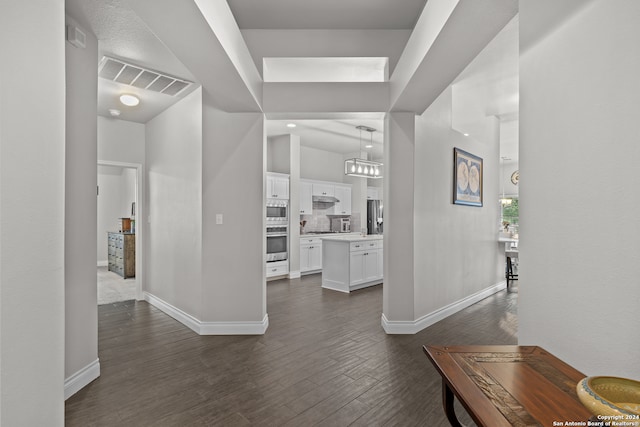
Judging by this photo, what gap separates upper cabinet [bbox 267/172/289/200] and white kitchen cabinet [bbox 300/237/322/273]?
1064 millimetres

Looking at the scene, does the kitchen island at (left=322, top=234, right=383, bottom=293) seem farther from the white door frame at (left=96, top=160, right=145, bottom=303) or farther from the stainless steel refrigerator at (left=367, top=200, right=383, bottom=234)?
the white door frame at (left=96, top=160, right=145, bottom=303)

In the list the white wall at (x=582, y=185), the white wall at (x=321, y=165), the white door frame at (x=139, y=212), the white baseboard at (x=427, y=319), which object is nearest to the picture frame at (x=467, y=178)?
the white baseboard at (x=427, y=319)

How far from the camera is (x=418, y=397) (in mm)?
Answer: 2275

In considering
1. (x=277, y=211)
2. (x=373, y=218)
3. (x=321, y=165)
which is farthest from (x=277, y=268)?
(x=373, y=218)

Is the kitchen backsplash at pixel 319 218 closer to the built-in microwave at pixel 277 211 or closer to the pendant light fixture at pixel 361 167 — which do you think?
the built-in microwave at pixel 277 211

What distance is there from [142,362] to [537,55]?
144 inches

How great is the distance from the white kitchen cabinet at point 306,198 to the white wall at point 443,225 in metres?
3.56

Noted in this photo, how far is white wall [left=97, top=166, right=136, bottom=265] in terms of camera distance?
27.5 ft

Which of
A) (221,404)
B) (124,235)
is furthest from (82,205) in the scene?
(124,235)

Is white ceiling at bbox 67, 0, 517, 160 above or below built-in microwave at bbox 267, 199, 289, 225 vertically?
above

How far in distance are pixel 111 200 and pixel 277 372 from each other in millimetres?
8290

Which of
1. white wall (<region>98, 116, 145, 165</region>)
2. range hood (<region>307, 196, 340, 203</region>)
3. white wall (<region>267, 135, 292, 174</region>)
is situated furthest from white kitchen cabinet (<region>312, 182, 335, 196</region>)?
white wall (<region>98, 116, 145, 165</region>)

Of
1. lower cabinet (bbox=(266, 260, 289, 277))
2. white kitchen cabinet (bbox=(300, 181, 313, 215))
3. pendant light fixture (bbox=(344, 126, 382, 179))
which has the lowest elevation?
lower cabinet (bbox=(266, 260, 289, 277))

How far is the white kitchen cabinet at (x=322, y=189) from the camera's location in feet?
24.2
